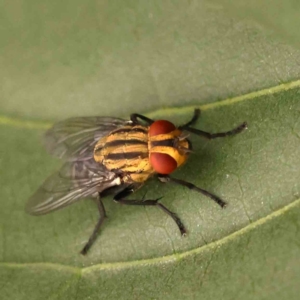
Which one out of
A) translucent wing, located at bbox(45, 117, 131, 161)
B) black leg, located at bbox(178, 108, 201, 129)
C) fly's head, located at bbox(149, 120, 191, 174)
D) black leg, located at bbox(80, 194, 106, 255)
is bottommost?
black leg, located at bbox(80, 194, 106, 255)

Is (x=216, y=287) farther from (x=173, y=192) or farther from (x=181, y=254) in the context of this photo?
(x=173, y=192)

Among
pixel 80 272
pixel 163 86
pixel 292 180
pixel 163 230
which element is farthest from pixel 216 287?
pixel 163 86

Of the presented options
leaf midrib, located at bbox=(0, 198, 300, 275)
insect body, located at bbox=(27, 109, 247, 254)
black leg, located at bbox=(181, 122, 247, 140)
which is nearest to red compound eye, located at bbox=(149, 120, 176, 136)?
insect body, located at bbox=(27, 109, 247, 254)

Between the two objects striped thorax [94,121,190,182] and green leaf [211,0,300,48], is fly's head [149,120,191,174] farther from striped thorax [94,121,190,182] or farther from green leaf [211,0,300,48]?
green leaf [211,0,300,48]

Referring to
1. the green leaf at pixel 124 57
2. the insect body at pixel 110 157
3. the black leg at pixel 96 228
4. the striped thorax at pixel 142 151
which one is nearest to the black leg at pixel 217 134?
the insect body at pixel 110 157

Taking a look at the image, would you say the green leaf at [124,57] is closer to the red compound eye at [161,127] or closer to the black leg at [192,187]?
the red compound eye at [161,127]

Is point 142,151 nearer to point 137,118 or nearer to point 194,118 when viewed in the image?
point 137,118

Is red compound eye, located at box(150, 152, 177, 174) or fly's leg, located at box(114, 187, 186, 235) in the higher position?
red compound eye, located at box(150, 152, 177, 174)
